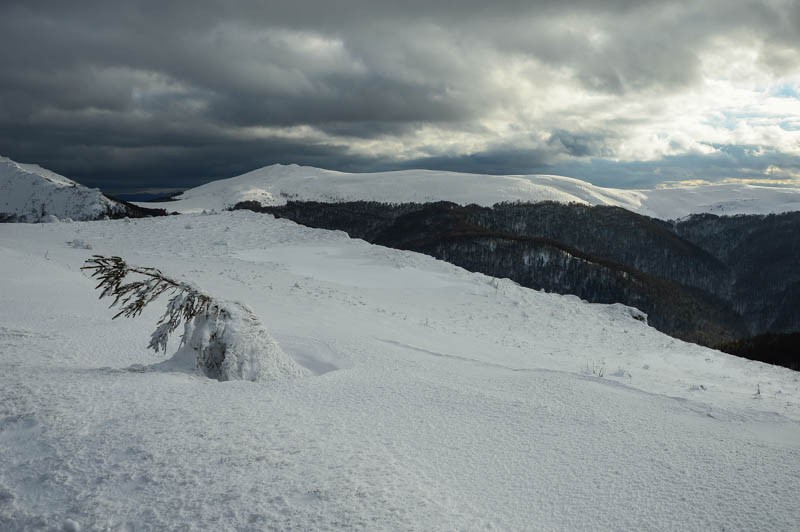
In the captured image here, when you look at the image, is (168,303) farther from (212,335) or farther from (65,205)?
(65,205)

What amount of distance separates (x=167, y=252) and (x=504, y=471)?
23.7 meters

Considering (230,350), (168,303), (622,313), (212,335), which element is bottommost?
(622,313)

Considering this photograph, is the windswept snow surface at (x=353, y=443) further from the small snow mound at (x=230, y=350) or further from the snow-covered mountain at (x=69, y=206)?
the snow-covered mountain at (x=69, y=206)

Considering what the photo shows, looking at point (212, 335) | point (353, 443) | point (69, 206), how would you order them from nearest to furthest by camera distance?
point (353, 443) < point (212, 335) < point (69, 206)

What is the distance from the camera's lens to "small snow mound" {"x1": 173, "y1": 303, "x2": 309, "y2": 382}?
6.68m

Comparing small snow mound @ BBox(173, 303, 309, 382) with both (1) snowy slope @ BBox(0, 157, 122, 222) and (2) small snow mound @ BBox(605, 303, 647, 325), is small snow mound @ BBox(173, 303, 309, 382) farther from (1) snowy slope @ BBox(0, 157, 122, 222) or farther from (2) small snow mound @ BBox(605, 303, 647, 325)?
(1) snowy slope @ BBox(0, 157, 122, 222)

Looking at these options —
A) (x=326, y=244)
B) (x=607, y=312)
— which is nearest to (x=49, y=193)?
(x=326, y=244)

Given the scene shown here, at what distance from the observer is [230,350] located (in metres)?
6.70

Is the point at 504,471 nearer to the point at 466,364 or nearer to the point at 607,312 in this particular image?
the point at 466,364

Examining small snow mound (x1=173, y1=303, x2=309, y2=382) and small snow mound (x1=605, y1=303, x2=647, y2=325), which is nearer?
small snow mound (x1=173, y1=303, x2=309, y2=382)

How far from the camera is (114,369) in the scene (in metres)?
6.34

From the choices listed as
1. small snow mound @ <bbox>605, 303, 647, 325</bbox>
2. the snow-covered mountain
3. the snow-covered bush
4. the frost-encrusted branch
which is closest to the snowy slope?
the snow-covered mountain

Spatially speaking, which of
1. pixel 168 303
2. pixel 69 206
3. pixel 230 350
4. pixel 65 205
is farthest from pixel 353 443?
pixel 65 205

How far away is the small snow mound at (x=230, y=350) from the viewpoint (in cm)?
668
